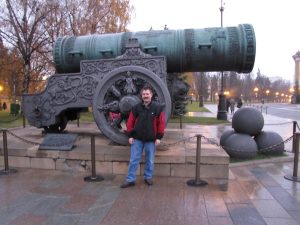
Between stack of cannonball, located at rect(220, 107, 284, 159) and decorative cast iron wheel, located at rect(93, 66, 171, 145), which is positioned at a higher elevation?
decorative cast iron wheel, located at rect(93, 66, 171, 145)

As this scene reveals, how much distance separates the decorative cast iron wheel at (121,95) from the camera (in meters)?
6.61

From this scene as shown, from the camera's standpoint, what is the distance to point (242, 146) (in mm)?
7945

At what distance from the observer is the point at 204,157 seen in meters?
6.16

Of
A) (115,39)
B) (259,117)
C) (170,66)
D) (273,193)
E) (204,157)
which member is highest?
(115,39)

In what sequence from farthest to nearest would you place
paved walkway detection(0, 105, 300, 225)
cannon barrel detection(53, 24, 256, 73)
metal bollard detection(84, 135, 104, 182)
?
cannon barrel detection(53, 24, 256, 73)
metal bollard detection(84, 135, 104, 182)
paved walkway detection(0, 105, 300, 225)

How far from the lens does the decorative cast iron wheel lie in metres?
6.61

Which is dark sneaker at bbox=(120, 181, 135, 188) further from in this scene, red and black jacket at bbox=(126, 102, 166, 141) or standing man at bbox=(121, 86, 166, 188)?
red and black jacket at bbox=(126, 102, 166, 141)

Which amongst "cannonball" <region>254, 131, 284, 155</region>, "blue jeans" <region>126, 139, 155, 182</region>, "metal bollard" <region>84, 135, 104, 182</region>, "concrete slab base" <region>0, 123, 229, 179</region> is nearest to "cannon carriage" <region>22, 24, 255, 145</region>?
"concrete slab base" <region>0, 123, 229, 179</region>

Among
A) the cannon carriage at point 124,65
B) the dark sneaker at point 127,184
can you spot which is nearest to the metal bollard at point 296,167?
the cannon carriage at point 124,65

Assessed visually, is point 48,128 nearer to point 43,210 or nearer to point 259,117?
point 43,210

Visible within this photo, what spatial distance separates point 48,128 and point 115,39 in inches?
106

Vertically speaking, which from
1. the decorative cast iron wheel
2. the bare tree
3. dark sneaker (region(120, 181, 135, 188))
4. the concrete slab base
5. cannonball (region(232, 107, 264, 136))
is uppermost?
the bare tree

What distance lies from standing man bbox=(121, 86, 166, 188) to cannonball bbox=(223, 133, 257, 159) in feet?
9.18

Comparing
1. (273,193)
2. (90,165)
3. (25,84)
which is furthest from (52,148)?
(25,84)
